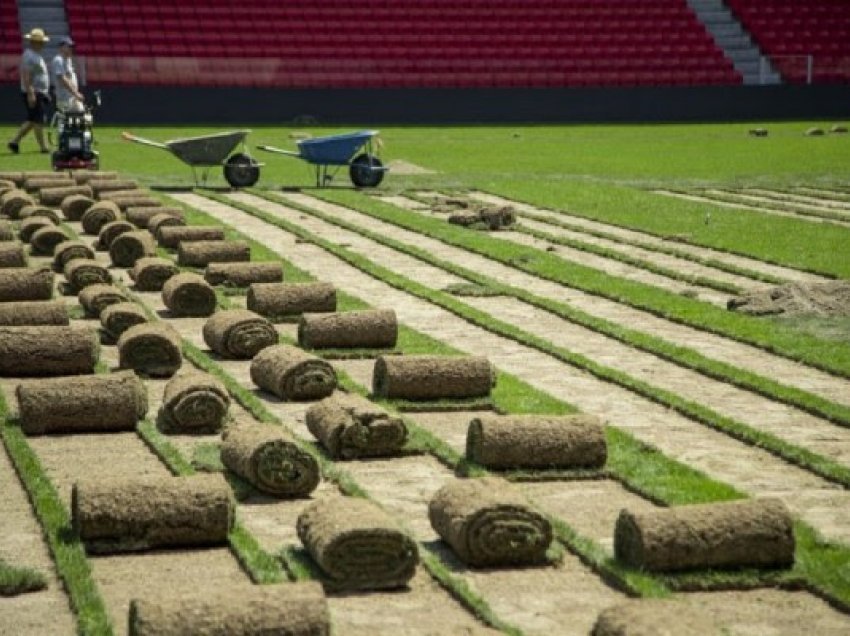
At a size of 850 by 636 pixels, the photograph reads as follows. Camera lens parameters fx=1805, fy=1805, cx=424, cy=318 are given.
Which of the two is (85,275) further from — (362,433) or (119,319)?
(362,433)

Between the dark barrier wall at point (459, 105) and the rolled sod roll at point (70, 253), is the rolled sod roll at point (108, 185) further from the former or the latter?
the dark barrier wall at point (459, 105)

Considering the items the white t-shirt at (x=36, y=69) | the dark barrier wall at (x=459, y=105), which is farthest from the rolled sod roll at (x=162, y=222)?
the dark barrier wall at (x=459, y=105)

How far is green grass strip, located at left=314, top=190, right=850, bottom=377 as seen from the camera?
14.7 metres

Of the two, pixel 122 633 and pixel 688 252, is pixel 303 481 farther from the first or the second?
pixel 688 252

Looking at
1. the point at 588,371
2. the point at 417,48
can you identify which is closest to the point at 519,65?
the point at 417,48

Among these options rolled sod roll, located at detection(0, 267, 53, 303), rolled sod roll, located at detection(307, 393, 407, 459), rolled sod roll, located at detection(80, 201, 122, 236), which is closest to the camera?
rolled sod roll, located at detection(307, 393, 407, 459)

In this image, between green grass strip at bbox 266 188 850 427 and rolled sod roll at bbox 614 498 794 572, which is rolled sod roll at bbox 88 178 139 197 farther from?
rolled sod roll at bbox 614 498 794 572

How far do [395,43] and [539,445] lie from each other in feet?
136

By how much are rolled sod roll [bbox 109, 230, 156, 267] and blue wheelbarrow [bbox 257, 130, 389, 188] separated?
323 inches

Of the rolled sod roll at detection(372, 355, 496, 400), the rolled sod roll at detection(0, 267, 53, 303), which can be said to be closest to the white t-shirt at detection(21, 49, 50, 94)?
the rolled sod roll at detection(0, 267, 53, 303)

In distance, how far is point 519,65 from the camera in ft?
167

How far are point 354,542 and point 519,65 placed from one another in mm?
43126

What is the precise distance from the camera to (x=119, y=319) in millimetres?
15188

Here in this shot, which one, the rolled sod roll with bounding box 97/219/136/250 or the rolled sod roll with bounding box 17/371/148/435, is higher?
the rolled sod roll with bounding box 17/371/148/435
